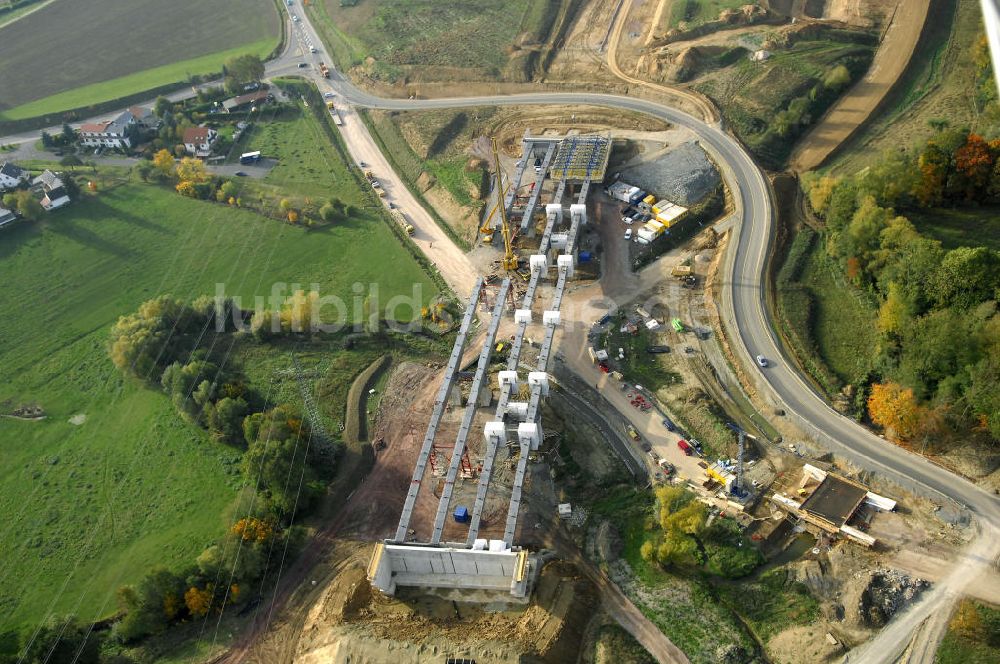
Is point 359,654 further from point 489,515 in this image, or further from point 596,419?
point 596,419

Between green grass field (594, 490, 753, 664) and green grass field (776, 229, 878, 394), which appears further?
green grass field (776, 229, 878, 394)

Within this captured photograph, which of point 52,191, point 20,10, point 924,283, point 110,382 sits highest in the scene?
point 20,10

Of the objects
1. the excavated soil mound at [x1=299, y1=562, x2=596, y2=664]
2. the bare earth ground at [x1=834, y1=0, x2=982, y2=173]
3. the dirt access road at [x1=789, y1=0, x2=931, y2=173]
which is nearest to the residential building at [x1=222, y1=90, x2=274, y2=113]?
the dirt access road at [x1=789, y1=0, x2=931, y2=173]

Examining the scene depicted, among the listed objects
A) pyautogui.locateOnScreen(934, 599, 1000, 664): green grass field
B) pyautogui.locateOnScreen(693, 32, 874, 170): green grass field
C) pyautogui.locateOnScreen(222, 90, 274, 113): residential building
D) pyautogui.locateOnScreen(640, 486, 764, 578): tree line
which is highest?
pyautogui.locateOnScreen(222, 90, 274, 113): residential building

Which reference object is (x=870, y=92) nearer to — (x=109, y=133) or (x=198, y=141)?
(x=198, y=141)

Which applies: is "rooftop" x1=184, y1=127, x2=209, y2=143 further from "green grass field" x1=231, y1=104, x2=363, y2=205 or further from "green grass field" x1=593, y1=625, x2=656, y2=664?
"green grass field" x1=593, y1=625, x2=656, y2=664

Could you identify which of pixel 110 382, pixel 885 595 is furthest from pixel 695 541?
pixel 110 382

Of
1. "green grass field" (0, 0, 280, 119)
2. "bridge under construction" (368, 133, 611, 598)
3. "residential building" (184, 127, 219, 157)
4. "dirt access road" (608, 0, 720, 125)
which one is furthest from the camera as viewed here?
"green grass field" (0, 0, 280, 119)
